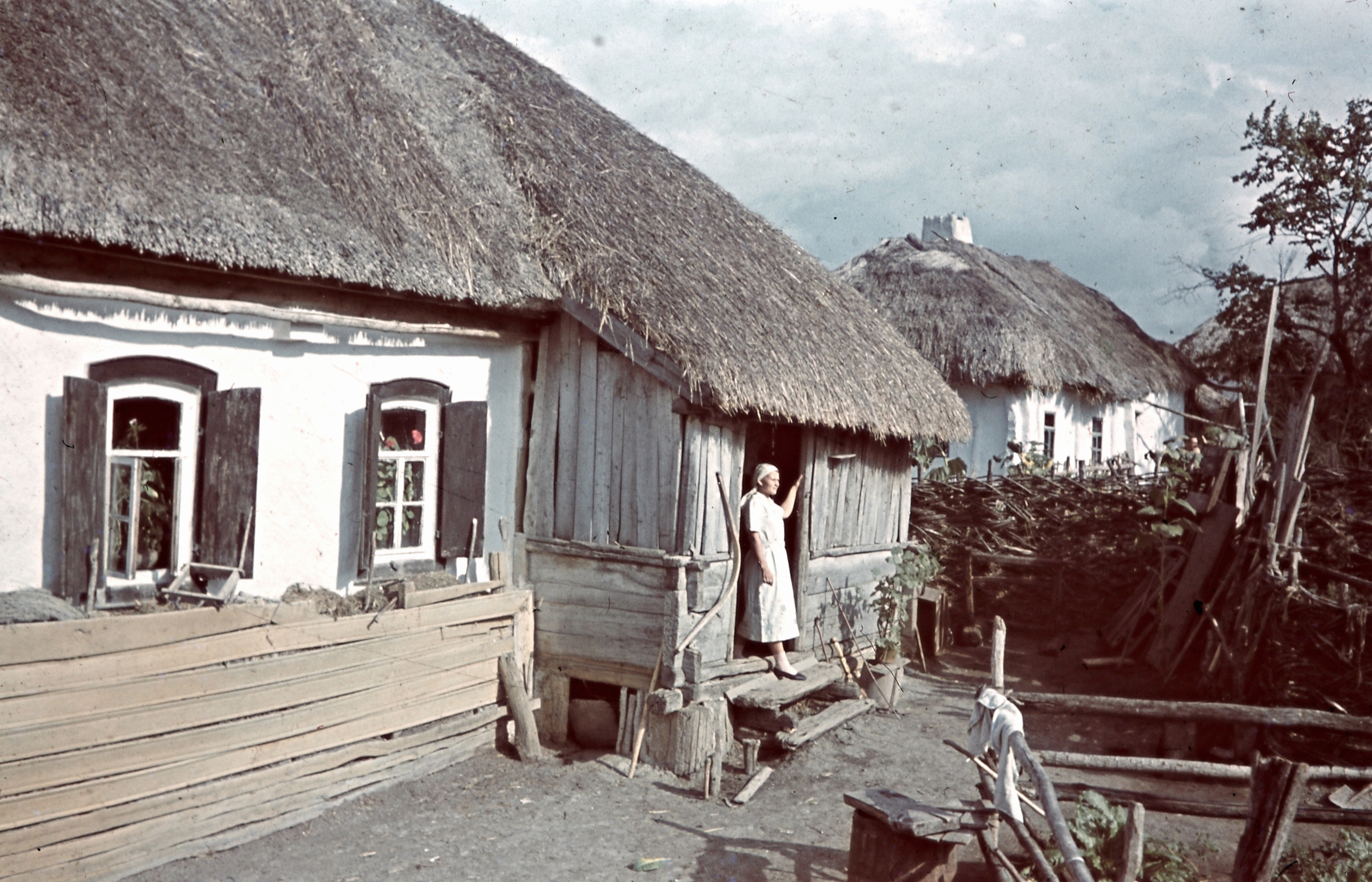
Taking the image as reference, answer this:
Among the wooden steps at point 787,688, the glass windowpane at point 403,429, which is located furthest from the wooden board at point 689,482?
the glass windowpane at point 403,429

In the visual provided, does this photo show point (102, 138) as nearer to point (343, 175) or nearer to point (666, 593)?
point (343, 175)

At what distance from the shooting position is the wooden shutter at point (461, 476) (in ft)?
24.9

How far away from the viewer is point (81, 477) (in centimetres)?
559

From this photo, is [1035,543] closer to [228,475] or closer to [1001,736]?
[1001,736]

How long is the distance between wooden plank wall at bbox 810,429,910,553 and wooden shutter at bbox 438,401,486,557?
3.05m

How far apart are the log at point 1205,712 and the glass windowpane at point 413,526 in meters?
4.28

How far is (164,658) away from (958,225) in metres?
18.7

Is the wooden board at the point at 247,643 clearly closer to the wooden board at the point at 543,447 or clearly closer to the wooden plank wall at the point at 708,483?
the wooden board at the point at 543,447

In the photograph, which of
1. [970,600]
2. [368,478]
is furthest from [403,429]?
[970,600]

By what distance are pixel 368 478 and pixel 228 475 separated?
0.96 meters

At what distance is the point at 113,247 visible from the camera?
219 inches

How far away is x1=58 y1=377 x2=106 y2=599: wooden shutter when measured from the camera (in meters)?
5.54

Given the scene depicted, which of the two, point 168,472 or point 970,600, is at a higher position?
point 168,472

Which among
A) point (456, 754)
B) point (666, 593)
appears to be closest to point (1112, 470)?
point (666, 593)
